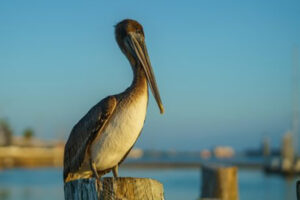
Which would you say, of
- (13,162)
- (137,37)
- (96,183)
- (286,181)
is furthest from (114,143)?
(13,162)

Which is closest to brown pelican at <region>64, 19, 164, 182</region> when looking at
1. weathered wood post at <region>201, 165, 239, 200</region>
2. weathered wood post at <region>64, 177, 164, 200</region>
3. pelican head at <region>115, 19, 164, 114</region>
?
pelican head at <region>115, 19, 164, 114</region>

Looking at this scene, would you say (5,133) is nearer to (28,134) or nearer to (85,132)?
(28,134)

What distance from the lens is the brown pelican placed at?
4.29 m

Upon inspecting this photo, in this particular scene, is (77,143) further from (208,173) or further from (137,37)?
(208,173)

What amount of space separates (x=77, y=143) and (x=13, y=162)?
66.3 metres

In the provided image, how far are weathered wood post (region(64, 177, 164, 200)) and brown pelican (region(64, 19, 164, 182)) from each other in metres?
1.18

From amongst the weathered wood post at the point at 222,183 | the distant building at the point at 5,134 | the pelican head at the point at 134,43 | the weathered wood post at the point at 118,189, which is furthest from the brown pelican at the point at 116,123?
the distant building at the point at 5,134

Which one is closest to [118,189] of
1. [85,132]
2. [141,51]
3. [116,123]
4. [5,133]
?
[116,123]

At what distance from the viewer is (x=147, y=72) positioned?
178 inches

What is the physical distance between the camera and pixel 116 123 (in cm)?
432

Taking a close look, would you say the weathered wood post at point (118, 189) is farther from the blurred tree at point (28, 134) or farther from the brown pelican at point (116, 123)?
the blurred tree at point (28, 134)

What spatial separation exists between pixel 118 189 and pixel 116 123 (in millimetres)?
1309

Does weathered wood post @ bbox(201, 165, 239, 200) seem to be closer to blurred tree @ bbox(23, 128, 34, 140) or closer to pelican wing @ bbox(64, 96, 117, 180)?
pelican wing @ bbox(64, 96, 117, 180)

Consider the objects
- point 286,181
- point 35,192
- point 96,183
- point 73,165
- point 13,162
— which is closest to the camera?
point 96,183
